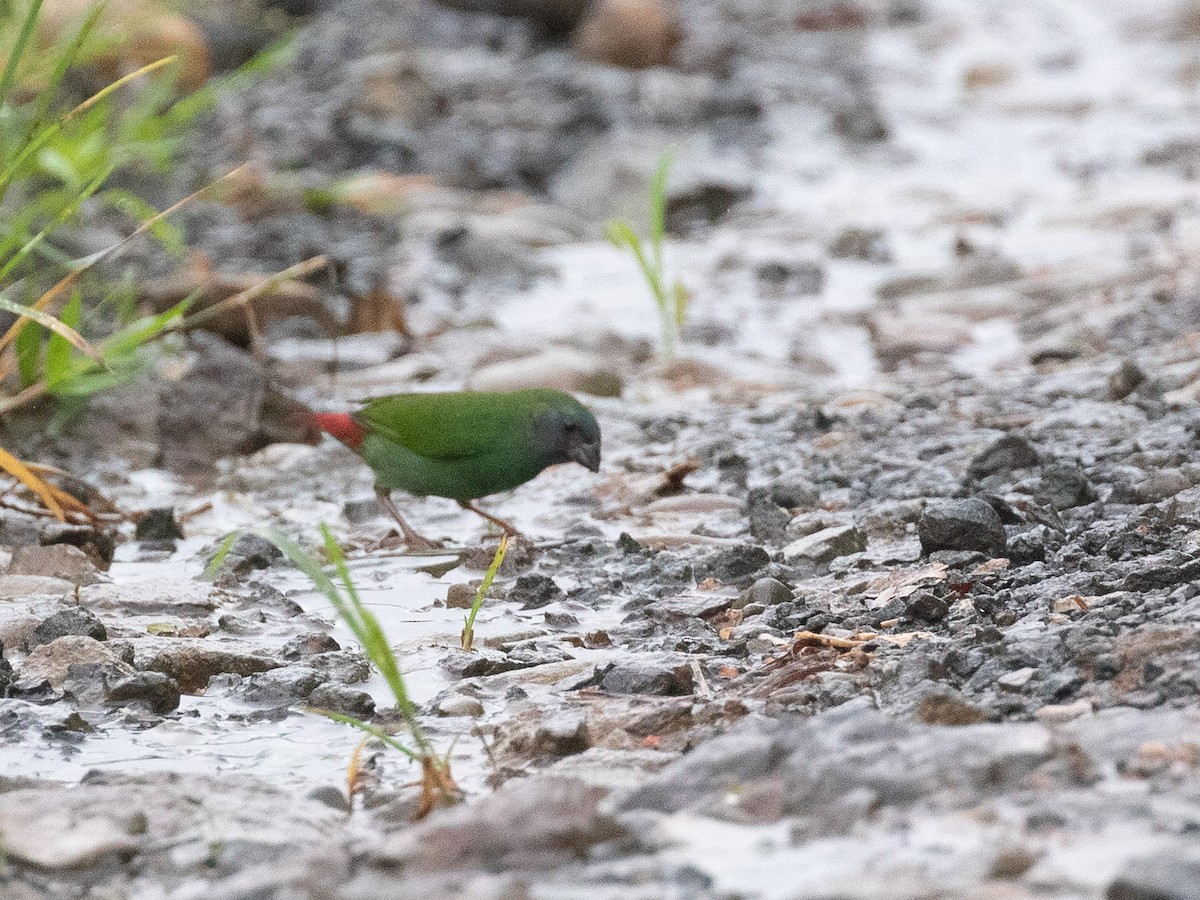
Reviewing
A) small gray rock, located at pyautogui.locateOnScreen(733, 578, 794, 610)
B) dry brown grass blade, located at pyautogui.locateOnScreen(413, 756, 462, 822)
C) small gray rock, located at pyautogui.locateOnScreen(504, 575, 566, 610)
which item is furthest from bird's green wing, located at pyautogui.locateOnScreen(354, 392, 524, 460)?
dry brown grass blade, located at pyautogui.locateOnScreen(413, 756, 462, 822)

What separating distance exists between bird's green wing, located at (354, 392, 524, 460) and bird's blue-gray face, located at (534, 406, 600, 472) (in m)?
0.08

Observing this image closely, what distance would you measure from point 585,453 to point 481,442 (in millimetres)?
277

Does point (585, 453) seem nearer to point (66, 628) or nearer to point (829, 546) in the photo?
point (829, 546)

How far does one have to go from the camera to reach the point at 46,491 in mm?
3658

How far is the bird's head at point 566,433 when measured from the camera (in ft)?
13.3

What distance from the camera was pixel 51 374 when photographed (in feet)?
13.0

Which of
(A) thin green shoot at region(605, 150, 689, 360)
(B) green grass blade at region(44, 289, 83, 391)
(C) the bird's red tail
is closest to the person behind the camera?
(B) green grass blade at region(44, 289, 83, 391)

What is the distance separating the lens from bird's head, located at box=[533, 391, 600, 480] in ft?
13.3

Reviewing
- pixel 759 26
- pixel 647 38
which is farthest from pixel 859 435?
pixel 759 26

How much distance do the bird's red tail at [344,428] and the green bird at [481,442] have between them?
6.1 inches

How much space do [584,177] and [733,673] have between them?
20.9ft

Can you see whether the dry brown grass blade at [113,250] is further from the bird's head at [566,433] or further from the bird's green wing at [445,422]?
the bird's head at [566,433]

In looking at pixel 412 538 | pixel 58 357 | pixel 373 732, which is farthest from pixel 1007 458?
pixel 58 357

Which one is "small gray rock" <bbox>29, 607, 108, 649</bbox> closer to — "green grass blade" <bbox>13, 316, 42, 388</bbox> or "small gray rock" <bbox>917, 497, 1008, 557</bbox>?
"green grass blade" <bbox>13, 316, 42, 388</bbox>
